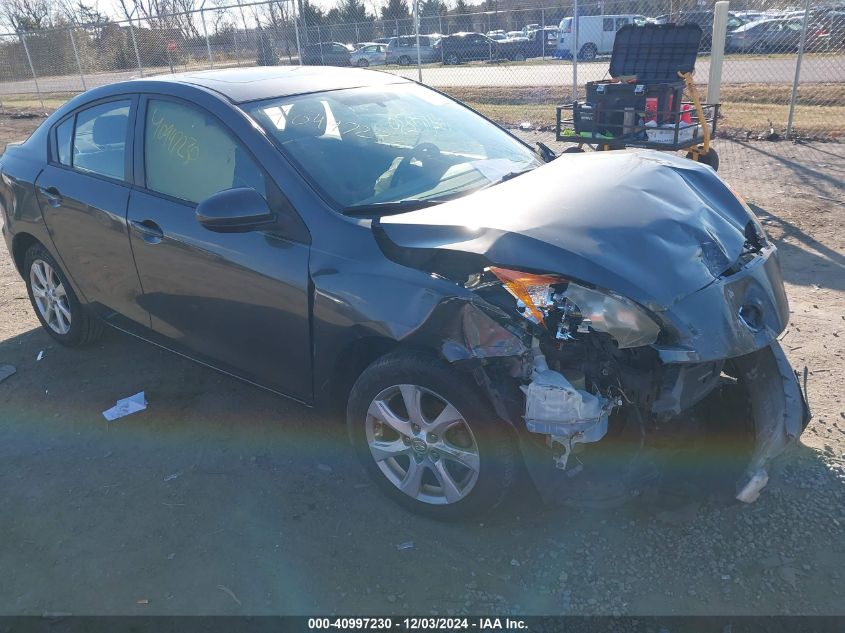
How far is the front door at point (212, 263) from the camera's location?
10.1 feet

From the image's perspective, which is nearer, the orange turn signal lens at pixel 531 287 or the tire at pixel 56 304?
the orange turn signal lens at pixel 531 287

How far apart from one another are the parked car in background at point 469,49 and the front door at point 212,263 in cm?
1591

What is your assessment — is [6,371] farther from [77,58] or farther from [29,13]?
[29,13]

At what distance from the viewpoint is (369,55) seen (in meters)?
19.4

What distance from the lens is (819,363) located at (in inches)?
157

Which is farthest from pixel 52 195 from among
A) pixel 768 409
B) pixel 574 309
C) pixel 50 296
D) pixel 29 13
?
pixel 29 13

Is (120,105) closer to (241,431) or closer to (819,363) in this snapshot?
(241,431)

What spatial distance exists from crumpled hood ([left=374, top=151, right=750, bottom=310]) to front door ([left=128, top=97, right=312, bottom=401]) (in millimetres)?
597

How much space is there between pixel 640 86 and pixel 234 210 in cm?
580

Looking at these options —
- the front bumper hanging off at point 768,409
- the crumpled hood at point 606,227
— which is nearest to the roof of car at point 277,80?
the crumpled hood at point 606,227

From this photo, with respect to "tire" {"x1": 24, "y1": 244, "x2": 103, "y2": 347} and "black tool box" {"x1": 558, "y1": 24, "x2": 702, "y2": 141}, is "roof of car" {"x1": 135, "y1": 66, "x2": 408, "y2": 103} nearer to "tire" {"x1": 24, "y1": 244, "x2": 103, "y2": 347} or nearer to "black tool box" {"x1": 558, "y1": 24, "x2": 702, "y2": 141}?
"tire" {"x1": 24, "y1": 244, "x2": 103, "y2": 347}

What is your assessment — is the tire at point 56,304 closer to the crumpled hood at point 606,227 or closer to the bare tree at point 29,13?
the crumpled hood at point 606,227

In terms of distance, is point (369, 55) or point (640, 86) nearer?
point (640, 86)
